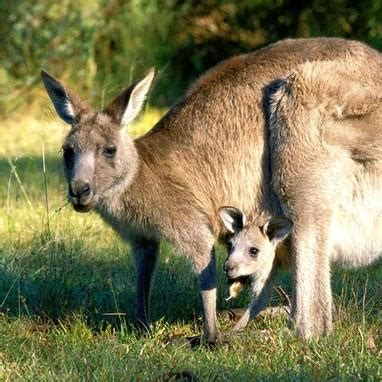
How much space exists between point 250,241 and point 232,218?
0.15m

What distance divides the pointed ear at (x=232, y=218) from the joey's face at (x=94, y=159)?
523 mm

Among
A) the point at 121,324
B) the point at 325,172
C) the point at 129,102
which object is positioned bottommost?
the point at 121,324

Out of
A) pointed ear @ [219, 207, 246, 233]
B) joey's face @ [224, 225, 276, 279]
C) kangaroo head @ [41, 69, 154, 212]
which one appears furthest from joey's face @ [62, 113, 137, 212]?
joey's face @ [224, 225, 276, 279]

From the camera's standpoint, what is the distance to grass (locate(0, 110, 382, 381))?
497 cm

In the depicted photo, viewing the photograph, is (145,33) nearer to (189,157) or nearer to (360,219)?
(189,157)

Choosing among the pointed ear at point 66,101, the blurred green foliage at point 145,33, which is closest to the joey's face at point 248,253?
the pointed ear at point 66,101

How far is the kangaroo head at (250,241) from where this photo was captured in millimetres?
5633

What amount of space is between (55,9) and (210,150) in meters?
8.36

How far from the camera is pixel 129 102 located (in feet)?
18.8

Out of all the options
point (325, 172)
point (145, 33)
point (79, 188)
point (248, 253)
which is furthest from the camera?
point (145, 33)

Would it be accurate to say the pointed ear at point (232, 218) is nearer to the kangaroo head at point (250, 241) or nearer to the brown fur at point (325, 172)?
the kangaroo head at point (250, 241)

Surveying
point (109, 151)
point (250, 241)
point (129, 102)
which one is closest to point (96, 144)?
point (109, 151)

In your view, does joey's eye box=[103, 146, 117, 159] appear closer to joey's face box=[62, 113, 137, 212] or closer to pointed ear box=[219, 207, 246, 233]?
joey's face box=[62, 113, 137, 212]

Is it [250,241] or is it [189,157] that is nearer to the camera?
[250,241]
